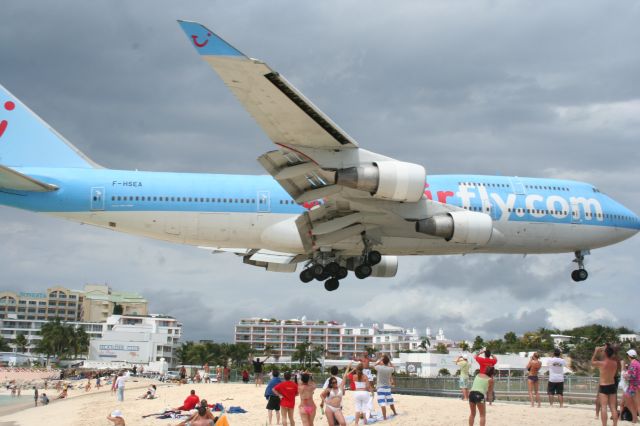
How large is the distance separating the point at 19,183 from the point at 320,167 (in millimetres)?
11312

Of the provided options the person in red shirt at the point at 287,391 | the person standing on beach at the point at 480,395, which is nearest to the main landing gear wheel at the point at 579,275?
the person standing on beach at the point at 480,395

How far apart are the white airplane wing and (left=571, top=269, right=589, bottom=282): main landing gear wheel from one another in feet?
26.5

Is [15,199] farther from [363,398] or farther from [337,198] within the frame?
[363,398]

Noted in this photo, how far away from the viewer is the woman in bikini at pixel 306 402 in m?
16.0

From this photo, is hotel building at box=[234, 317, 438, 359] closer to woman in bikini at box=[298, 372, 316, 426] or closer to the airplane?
the airplane

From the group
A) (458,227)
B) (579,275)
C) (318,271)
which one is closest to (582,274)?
(579,275)

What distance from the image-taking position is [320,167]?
21812 millimetres

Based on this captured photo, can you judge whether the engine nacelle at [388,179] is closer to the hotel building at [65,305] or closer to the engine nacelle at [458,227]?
the engine nacelle at [458,227]

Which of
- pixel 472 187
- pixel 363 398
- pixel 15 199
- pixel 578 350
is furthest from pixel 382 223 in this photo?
pixel 578 350

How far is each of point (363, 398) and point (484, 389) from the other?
3666mm

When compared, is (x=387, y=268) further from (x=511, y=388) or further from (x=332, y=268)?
(x=511, y=388)

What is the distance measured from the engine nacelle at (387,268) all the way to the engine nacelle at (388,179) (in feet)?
28.7

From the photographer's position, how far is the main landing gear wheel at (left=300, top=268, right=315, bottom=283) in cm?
2744

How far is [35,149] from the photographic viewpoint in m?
28.8
